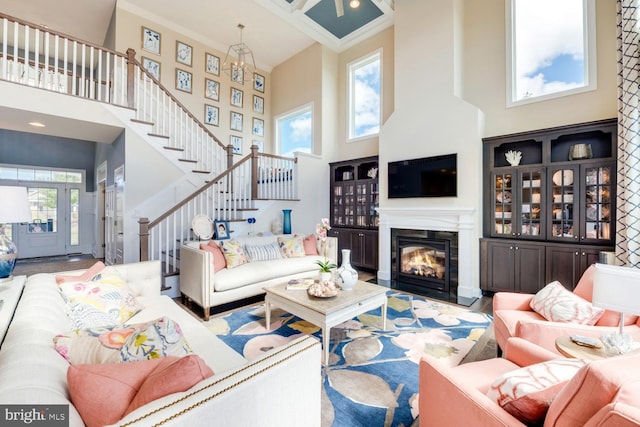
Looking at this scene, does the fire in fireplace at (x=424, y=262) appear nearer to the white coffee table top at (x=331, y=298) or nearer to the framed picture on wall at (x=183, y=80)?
the white coffee table top at (x=331, y=298)

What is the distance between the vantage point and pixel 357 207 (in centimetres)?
585

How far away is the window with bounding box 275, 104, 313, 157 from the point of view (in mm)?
6832

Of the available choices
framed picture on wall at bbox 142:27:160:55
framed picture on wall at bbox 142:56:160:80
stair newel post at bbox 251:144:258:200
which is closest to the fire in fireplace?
stair newel post at bbox 251:144:258:200

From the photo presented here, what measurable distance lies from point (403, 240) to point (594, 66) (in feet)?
10.8

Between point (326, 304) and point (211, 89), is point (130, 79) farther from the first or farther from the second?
point (326, 304)

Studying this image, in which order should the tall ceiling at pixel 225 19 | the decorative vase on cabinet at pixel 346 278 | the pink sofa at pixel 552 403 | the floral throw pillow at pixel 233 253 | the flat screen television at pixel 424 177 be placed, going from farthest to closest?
1. the tall ceiling at pixel 225 19
2. the flat screen television at pixel 424 177
3. the floral throw pillow at pixel 233 253
4. the decorative vase on cabinet at pixel 346 278
5. the pink sofa at pixel 552 403

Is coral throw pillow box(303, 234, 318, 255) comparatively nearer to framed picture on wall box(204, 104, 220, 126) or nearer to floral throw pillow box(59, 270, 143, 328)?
floral throw pillow box(59, 270, 143, 328)

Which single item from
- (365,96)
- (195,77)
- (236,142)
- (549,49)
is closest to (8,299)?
(236,142)

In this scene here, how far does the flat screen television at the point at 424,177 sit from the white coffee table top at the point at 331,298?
218 centimetres

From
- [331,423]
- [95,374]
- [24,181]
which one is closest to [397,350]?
[331,423]

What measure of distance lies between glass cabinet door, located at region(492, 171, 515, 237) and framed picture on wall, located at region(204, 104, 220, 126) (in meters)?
5.91

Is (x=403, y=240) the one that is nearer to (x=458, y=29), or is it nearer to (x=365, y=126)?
→ (x=365, y=126)

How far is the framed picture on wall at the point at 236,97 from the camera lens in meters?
6.99

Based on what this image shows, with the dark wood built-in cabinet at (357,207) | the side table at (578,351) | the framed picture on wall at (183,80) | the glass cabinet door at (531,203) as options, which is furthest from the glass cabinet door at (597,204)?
the framed picture on wall at (183,80)
